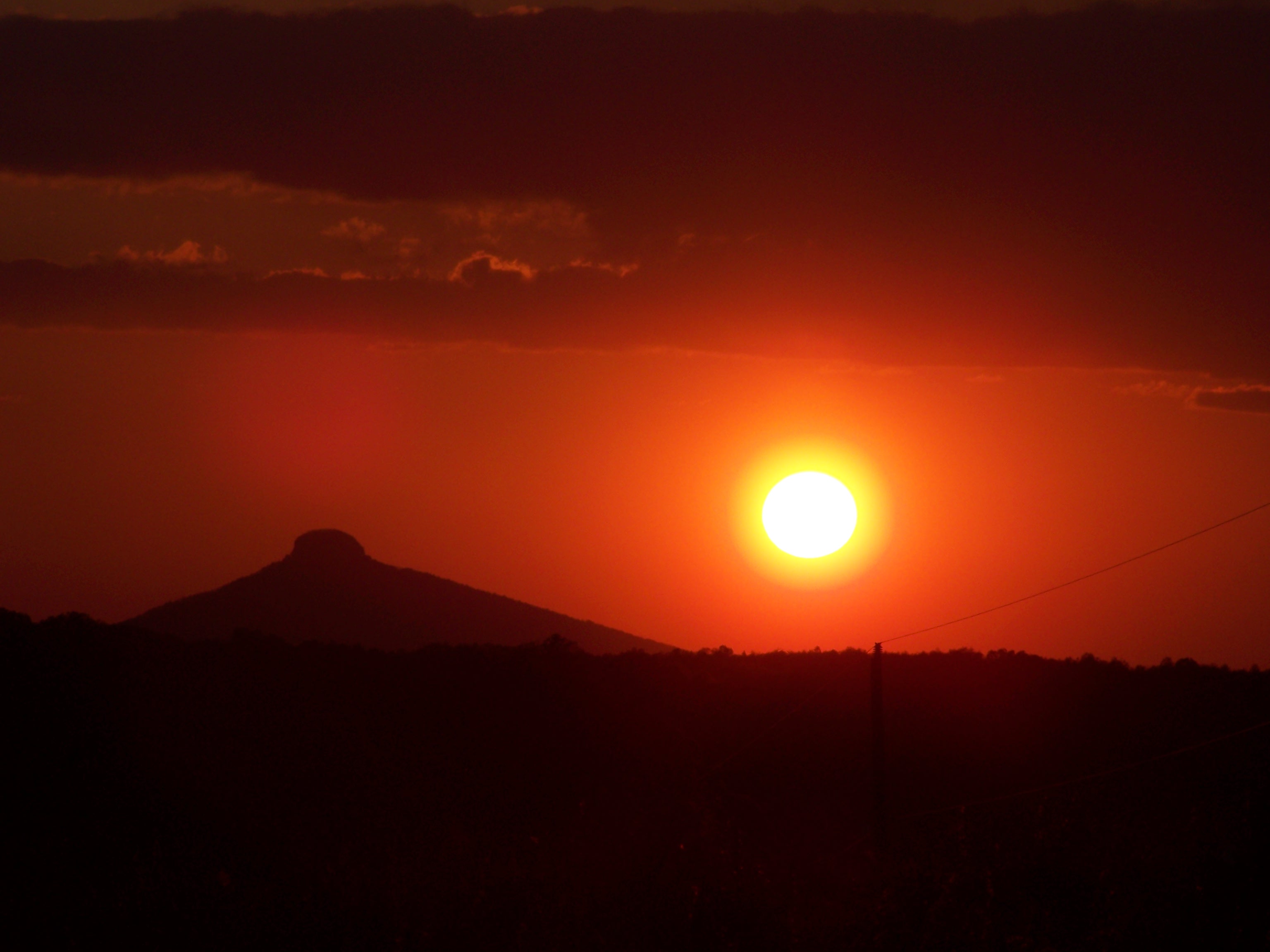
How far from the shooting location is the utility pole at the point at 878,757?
26016 millimetres

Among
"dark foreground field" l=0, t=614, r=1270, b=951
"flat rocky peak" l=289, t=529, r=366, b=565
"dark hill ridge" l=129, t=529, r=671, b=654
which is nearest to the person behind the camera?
"dark foreground field" l=0, t=614, r=1270, b=951

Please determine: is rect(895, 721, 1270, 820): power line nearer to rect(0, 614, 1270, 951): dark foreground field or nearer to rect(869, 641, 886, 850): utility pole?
rect(0, 614, 1270, 951): dark foreground field

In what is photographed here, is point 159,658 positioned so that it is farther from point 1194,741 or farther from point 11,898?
point 1194,741

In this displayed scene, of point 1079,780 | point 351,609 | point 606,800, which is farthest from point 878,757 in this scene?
point 351,609

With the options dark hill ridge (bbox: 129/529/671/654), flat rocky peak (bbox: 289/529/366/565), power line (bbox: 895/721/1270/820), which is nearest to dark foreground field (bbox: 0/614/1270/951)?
power line (bbox: 895/721/1270/820)

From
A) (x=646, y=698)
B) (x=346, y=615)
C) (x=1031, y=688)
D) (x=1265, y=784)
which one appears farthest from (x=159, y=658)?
(x=346, y=615)

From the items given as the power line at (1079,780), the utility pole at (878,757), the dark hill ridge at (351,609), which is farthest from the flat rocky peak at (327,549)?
the utility pole at (878,757)

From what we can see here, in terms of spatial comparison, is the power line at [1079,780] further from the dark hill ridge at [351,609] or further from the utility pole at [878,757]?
the dark hill ridge at [351,609]

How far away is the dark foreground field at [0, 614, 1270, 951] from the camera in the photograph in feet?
43.9

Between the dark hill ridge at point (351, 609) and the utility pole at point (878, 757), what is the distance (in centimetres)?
10836

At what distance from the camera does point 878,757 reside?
27172 mm

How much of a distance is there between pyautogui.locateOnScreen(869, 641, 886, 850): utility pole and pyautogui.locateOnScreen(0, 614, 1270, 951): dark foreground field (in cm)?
48

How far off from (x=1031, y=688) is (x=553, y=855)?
45.1 metres

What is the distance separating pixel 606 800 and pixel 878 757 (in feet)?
59.4
